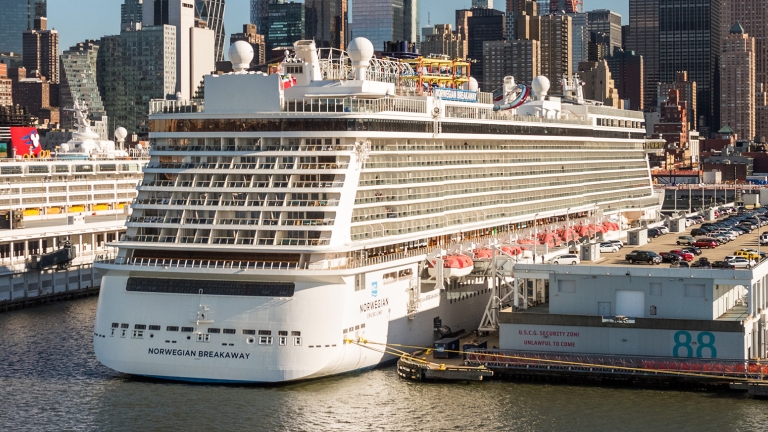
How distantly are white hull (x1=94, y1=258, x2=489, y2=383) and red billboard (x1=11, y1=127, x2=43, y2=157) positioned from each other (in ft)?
189

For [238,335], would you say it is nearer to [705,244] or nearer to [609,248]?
[609,248]

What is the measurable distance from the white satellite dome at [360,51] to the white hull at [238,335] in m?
11.4

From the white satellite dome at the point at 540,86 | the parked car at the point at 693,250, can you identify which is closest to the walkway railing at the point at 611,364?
the parked car at the point at 693,250

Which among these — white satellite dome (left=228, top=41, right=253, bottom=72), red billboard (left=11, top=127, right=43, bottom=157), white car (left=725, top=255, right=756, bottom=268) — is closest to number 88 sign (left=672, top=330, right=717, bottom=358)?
white car (left=725, top=255, right=756, bottom=268)

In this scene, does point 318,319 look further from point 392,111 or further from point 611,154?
point 611,154

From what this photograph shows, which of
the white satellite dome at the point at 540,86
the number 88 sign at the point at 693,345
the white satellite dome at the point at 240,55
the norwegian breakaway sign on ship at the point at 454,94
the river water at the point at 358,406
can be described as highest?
the white satellite dome at the point at 540,86

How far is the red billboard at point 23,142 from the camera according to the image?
10656 cm

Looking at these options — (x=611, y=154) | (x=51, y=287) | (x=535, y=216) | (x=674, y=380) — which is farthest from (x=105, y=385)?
(x=611, y=154)

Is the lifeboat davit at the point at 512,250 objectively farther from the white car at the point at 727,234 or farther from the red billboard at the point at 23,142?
the red billboard at the point at 23,142

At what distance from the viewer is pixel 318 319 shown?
4981 cm

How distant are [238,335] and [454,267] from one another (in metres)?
13.0

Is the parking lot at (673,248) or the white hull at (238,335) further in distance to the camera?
the parking lot at (673,248)

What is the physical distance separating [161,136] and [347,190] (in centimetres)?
850

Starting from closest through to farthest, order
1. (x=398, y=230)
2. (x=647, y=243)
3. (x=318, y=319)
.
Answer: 1. (x=318, y=319)
2. (x=398, y=230)
3. (x=647, y=243)
